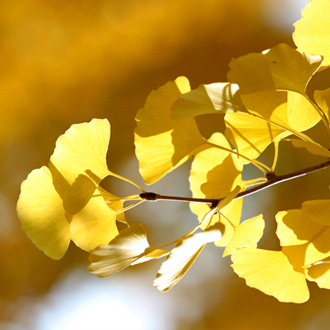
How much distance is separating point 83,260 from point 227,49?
71 centimetres

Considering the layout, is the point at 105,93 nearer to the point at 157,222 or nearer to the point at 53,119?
the point at 53,119

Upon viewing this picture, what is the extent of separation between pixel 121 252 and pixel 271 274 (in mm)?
115

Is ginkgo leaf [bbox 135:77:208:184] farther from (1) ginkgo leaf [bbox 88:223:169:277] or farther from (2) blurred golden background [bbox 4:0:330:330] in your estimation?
(2) blurred golden background [bbox 4:0:330:330]

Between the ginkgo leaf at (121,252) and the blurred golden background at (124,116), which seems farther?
the blurred golden background at (124,116)

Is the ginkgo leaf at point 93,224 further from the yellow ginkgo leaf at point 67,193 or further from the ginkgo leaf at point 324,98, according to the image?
the ginkgo leaf at point 324,98

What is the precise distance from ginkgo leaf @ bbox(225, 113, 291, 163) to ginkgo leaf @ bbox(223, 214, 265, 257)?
0.17 feet

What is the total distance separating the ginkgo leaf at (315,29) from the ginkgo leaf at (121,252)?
14 cm

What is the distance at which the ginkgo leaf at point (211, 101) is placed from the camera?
0.16 meters

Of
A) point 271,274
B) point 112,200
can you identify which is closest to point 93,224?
point 112,200

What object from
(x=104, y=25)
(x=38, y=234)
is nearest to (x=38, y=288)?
(x=104, y=25)

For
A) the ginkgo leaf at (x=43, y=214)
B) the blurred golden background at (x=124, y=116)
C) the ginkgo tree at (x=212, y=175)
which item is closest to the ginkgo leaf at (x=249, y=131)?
the ginkgo tree at (x=212, y=175)

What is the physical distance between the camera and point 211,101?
16cm

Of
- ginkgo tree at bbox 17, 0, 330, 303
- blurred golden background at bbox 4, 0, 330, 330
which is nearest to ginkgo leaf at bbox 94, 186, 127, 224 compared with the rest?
ginkgo tree at bbox 17, 0, 330, 303

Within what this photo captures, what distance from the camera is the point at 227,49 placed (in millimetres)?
901
